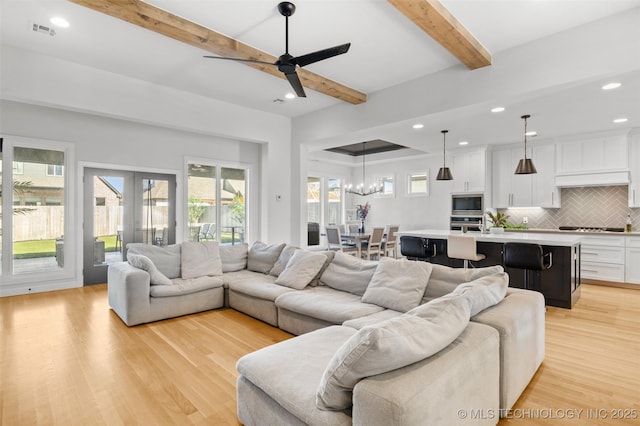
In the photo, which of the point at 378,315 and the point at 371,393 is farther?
the point at 378,315

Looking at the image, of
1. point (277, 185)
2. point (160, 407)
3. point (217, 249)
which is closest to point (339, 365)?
point (160, 407)

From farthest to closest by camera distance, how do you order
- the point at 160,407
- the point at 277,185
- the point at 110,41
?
the point at 277,185 → the point at 110,41 → the point at 160,407

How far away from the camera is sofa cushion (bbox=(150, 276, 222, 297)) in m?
3.79

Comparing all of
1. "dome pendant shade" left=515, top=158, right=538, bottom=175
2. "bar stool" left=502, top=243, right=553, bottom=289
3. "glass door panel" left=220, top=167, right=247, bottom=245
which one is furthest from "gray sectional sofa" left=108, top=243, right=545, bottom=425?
"dome pendant shade" left=515, top=158, right=538, bottom=175

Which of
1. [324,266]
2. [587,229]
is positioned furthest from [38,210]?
[587,229]

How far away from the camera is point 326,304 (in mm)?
3139

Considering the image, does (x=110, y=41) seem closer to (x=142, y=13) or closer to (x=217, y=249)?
(x=142, y=13)

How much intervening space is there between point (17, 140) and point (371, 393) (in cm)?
607

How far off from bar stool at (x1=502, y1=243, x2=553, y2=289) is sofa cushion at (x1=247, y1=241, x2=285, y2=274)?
3.04m

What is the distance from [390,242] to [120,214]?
19.3ft

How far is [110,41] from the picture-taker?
12.3 ft

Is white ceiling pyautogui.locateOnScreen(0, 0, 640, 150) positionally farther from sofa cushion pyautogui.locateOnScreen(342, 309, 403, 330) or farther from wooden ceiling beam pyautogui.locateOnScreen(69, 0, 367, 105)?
sofa cushion pyautogui.locateOnScreen(342, 309, 403, 330)

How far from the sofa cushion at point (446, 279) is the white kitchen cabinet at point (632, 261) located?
4549 mm

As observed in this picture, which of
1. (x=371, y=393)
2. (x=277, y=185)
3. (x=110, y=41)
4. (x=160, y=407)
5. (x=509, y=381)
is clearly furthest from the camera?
(x=277, y=185)
